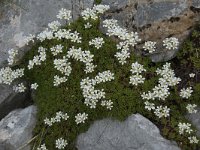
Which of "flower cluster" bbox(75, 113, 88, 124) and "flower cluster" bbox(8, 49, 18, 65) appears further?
"flower cluster" bbox(8, 49, 18, 65)

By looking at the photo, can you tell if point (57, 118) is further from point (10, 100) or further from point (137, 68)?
point (137, 68)

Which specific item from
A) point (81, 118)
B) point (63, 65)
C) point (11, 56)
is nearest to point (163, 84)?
point (81, 118)

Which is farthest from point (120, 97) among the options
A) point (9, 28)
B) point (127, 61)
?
point (9, 28)

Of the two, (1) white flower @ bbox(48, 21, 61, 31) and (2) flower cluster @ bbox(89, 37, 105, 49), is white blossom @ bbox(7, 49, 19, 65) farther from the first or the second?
(2) flower cluster @ bbox(89, 37, 105, 49)

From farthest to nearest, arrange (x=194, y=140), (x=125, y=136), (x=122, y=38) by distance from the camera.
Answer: (x=122, y=38) < (x=125, y=136) < (x=194, y=140)

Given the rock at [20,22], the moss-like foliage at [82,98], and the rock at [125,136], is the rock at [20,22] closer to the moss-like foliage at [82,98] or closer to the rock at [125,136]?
the moss-like foliage at [82,98]

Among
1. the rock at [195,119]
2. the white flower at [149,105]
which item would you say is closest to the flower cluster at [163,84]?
the white flower at [149,105]

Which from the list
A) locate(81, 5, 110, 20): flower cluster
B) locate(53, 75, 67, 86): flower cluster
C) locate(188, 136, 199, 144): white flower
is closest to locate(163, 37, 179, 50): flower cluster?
locate(81, 5, 110, 20): flower cluster
